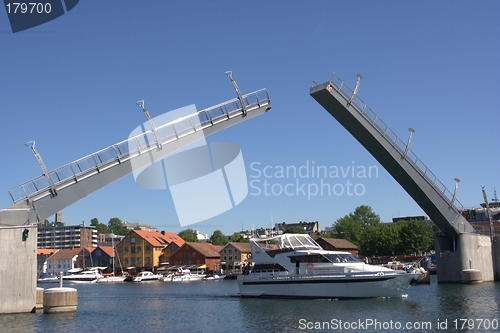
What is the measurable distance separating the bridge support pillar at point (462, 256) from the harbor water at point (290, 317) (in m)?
7.99

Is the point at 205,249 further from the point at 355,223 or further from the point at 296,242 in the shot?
the point at 296,242

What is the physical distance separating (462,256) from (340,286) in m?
13.4

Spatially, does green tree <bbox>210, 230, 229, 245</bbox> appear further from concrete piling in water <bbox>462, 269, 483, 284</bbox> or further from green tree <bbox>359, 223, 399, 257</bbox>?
concrete piling in water <bbox>462, 269, 483, 284</bbox>

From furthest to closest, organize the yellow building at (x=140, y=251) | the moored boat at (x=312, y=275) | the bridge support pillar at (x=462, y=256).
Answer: the yellow building at (x=140, y=251) → the bridge support pillar at (x=462, y=256) → the moored boat at (x=312, y=275)

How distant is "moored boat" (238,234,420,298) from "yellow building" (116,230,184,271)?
178 feet

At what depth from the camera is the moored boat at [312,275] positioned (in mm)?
24984

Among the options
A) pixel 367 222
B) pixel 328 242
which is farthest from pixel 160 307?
pixel 367 222

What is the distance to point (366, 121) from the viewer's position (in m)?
27.7

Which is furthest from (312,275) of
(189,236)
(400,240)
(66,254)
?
(189,236)

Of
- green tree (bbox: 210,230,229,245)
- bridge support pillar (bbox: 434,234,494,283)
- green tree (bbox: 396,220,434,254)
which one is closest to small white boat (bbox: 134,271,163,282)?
green tree (bbox: 396,220,434,254)

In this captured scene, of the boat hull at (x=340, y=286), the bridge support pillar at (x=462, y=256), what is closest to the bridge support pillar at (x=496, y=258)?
the bridge support pillar at (x=462, y=256)

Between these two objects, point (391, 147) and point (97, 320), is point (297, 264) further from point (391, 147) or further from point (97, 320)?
point (97, 320)

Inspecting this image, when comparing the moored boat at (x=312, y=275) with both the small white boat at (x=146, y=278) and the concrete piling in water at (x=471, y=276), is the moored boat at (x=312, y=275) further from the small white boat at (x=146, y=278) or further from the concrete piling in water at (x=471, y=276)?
the small white boat at (x=146, y=278)

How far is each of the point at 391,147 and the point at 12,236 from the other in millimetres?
19552
